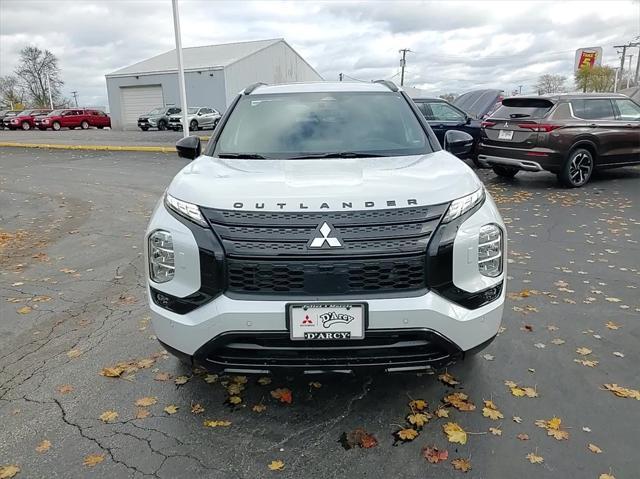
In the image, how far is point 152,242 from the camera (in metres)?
2.66

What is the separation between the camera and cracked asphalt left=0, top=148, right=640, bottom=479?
8.06 feet

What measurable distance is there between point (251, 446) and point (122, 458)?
0.63 m

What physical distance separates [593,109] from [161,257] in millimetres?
9776

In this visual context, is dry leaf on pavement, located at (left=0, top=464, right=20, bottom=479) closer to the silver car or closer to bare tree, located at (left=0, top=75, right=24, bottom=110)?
the silver car

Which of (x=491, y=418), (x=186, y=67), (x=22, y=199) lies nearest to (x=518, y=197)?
(x=491, y=418)

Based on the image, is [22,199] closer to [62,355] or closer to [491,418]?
[62,355]

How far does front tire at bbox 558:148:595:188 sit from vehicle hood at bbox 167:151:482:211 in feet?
24.5

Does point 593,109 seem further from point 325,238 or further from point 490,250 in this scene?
point 325,238

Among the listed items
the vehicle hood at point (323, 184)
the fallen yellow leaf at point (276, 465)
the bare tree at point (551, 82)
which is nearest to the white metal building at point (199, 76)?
the vehicle hood at point (323, 184)

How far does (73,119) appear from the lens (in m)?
37.4

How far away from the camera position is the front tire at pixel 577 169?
31.4ft

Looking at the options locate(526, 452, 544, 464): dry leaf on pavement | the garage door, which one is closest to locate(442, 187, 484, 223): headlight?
locate(526, 452, 544, 464): dry leaf on pavement

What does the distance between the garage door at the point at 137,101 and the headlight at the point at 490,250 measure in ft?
128

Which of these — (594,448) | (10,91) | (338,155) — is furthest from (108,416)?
(10,91)
